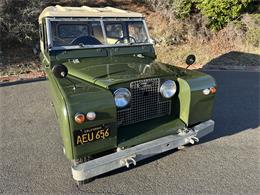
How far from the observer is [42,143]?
13.8 feet

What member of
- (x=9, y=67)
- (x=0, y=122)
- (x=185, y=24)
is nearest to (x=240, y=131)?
(x=0, y=122)

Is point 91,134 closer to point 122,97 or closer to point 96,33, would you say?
point 122,97

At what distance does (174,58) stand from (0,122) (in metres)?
7.01

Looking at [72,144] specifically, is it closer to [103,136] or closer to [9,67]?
[103,136]

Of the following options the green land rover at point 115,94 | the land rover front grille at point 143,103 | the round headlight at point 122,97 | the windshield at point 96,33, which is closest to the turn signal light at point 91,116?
the green land rover at point 115,94

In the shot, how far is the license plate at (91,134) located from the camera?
9.21 ft

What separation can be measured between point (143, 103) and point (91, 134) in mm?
874

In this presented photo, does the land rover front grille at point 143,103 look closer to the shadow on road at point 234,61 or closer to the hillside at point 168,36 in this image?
the hillside at point 168,36

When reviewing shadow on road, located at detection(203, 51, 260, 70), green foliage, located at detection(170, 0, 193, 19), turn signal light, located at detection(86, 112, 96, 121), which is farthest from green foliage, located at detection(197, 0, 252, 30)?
turn signal light, located at detection(86, 112, 96, 121)

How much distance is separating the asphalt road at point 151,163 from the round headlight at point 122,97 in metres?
0.96

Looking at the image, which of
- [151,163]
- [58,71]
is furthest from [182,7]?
[58,71]

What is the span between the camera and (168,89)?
349 centimetres

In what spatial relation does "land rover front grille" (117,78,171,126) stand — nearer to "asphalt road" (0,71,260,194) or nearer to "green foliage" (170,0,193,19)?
"asphalt road" (0,71,260,194)

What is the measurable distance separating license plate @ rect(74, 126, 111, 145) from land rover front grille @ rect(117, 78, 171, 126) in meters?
0.40
